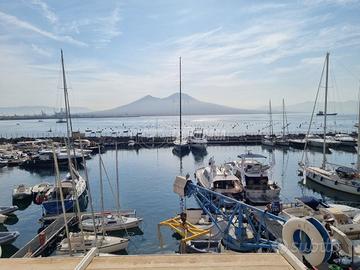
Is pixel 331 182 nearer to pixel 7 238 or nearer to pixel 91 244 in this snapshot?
pixel 91 244

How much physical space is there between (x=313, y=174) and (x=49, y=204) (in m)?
25.2

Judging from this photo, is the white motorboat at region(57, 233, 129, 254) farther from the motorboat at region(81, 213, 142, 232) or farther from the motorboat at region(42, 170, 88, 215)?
the motorboat at region(42, 170, 88, 215)

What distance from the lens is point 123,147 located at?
67375 mm

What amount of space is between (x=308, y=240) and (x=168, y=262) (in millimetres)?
4132

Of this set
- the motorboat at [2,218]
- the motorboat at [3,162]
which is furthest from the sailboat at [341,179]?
the motorboat at [3,162]

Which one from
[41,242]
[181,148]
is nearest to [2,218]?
[41,242]

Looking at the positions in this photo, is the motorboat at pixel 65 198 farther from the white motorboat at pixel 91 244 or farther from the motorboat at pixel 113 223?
the white motorboat at pixel 91 244

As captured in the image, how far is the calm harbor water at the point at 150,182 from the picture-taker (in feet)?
68.6

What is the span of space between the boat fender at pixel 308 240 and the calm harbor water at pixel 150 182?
10779mm

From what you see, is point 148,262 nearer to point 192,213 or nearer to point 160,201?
point 192,213

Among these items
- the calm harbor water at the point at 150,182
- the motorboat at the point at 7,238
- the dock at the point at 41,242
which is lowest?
the calm harbor water at the point at 150,182

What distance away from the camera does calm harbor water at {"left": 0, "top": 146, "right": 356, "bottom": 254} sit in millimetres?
20922

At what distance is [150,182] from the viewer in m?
35.6

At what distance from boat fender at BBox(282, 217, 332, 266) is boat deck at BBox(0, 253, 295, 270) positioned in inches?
98.2
